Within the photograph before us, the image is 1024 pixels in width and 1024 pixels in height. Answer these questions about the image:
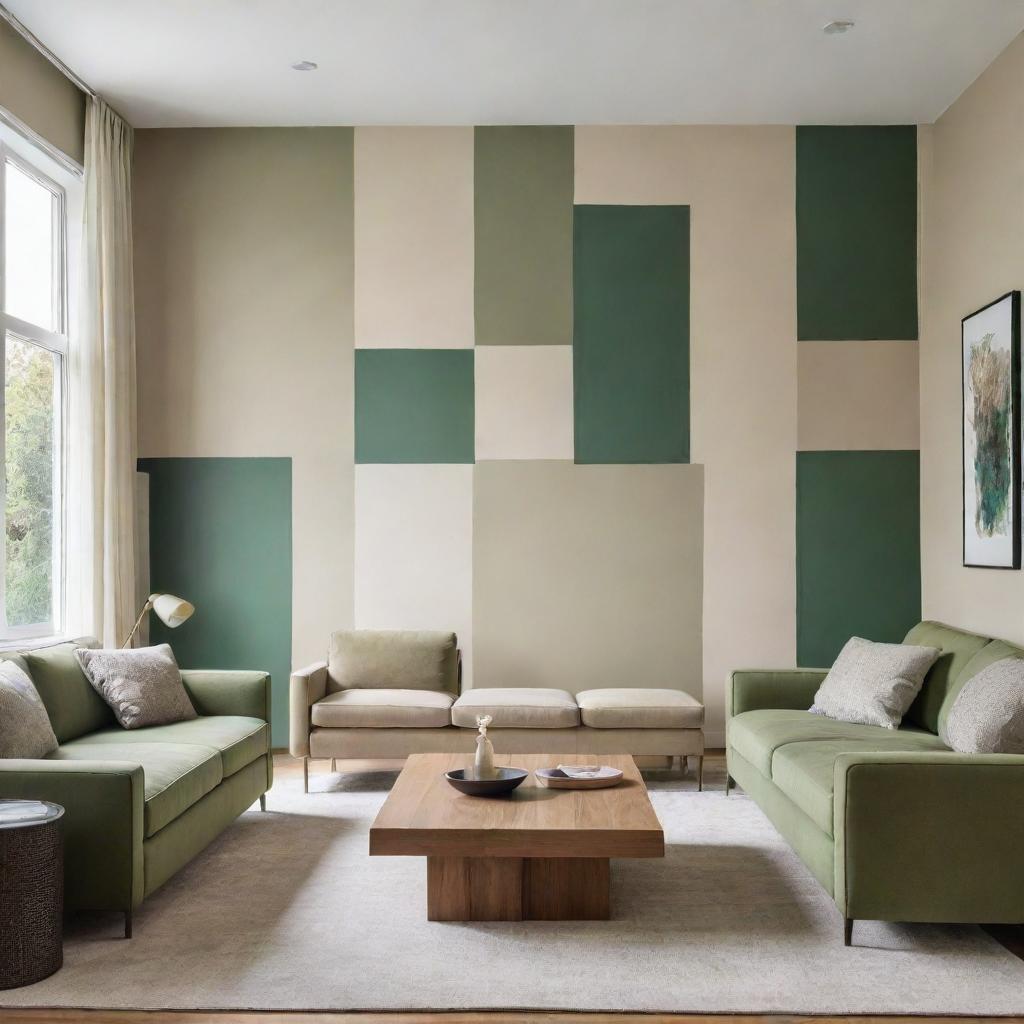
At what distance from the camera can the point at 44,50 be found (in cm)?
525

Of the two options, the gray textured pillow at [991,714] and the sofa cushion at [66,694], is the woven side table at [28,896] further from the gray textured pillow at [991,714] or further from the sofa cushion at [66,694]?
the gray textured pillow at [991,714]

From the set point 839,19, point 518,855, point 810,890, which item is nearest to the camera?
point 518,855

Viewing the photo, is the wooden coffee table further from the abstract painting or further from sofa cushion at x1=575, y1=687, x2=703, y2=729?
the abstract painting

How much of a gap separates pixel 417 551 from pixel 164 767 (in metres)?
2.69

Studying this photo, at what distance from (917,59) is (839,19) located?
2.18 feet

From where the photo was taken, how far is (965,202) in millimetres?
5730

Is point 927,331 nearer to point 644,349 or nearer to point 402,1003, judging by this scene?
point 644,349

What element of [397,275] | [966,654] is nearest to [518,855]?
[966,654]

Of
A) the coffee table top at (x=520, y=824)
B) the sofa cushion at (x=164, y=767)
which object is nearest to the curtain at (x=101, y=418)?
the sofa cushion at (x=164, y=767)

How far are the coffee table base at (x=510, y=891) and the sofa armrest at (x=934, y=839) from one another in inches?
32.0

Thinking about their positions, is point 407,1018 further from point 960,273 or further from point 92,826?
point 960,273

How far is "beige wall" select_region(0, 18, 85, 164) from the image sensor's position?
500 cm

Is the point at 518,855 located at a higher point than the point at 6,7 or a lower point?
lower

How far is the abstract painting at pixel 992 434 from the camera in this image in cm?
500
